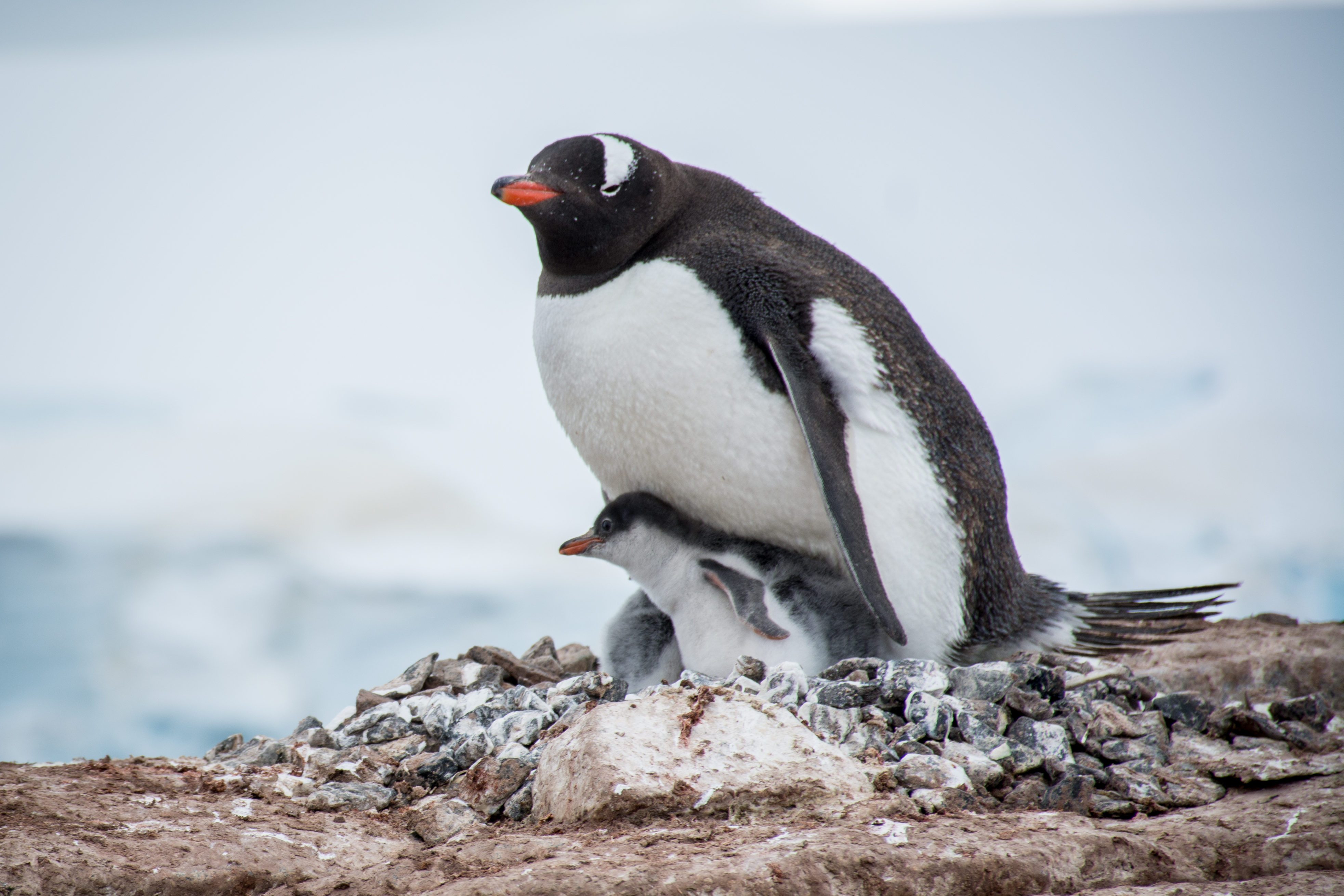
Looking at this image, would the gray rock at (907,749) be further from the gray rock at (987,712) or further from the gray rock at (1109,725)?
the gray rock at (1109,725)

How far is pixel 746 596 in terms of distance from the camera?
2.89 m

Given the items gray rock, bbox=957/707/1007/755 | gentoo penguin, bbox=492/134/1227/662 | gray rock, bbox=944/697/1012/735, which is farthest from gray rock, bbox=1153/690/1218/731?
gray rock, bbox=957/707/1007/755

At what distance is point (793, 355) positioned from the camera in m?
2.80

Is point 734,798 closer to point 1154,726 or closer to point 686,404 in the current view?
point 686,404

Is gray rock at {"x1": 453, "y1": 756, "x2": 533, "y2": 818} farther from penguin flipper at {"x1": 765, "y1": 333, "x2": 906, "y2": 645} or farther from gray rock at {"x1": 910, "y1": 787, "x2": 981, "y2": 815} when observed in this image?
penguin flipper at {"x1": 765, "y1": 333, "x2": 906, "y2": 645}

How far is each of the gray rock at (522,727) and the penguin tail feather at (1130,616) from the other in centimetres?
164

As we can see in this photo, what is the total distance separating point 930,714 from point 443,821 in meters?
1.03

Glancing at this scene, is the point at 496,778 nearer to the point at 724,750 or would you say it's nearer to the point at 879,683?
the point at 724,750

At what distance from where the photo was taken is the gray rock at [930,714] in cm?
239

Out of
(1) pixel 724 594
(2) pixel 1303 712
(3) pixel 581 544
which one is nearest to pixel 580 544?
(3) pixel 581 544

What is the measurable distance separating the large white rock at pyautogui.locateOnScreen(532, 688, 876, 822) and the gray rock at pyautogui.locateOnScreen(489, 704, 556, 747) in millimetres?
261

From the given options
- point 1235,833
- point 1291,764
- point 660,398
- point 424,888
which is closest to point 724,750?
point 424,888

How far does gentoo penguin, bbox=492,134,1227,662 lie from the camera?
2.85m

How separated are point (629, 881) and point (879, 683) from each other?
3.53ft
